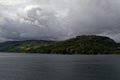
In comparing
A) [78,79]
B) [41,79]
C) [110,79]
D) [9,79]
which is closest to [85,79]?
[78,79]

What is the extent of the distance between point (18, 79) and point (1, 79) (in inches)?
363

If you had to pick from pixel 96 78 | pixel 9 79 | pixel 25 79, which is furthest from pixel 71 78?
pixel 9 79

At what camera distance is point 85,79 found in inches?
4815

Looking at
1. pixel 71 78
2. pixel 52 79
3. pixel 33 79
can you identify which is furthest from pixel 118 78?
pixel 33 79

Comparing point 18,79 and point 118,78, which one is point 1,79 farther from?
point 118,78

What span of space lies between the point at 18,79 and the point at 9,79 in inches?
193

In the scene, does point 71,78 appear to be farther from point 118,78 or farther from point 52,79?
point 118,78

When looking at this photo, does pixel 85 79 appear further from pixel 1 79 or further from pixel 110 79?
pixel 1 79

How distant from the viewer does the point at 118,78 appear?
122 metres

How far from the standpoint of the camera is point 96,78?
124625 mm

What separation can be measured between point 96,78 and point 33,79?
114 feet

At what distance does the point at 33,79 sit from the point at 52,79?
10.5 metres

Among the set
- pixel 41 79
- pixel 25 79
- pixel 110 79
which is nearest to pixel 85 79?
pixel 110 79

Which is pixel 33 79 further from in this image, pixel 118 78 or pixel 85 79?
pixel 118 78
